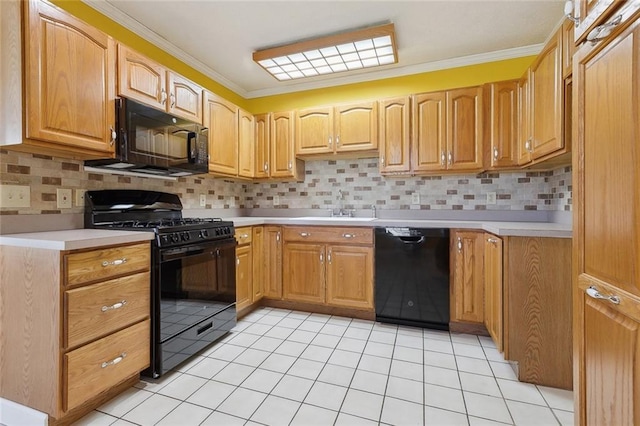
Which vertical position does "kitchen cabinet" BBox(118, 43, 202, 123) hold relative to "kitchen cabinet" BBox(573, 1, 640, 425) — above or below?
above

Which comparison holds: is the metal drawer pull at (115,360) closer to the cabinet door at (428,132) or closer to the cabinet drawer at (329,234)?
the cabinet drawer at (329,234)

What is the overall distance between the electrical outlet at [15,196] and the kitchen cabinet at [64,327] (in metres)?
0.28

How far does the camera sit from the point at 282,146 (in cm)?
321

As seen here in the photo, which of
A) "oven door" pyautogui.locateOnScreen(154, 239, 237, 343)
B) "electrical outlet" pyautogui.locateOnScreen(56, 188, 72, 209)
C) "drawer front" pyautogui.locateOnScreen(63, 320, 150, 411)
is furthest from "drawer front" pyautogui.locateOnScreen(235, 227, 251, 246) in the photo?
"electrical outlet" pyautogui.locateOnScreen(56, 188, 72, 209)

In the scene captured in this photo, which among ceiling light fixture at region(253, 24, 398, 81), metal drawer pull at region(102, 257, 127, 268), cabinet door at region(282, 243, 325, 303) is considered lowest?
cabinet door at region(282, 243, 325, 303)

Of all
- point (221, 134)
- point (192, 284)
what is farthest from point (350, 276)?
point (221, 134)

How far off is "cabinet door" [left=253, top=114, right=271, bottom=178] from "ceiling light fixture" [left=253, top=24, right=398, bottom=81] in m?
0.48

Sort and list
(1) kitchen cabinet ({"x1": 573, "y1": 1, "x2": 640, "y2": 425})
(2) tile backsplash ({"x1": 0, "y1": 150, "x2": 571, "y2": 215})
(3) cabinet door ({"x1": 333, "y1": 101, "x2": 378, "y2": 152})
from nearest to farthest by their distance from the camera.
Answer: (1) kitchen cabinet ({"x1": 573, "y1": 1, "x2": 640, "y2": 425})
(2) tile backsplash ({"x1": 0, "y1": 150, "x2": 571, "y2": 215})
(3) cabinet door ({"x1": 333, "y1": 101, "x2": 378, "y2": 152})

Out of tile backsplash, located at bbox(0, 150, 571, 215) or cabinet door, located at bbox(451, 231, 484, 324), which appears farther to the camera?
cabinet door, located at bbox(451, 231, 484, 324)

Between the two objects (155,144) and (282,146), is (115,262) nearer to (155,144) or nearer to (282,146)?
(155,144)

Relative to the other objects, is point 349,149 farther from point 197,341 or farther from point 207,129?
point 197,341

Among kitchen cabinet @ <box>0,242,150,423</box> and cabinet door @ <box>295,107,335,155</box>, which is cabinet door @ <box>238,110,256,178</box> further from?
kitchen cabinet @ <box>0,242,150,423</box>

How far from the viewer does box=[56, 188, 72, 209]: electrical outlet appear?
181cm

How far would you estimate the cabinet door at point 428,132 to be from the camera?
8.77 ft
